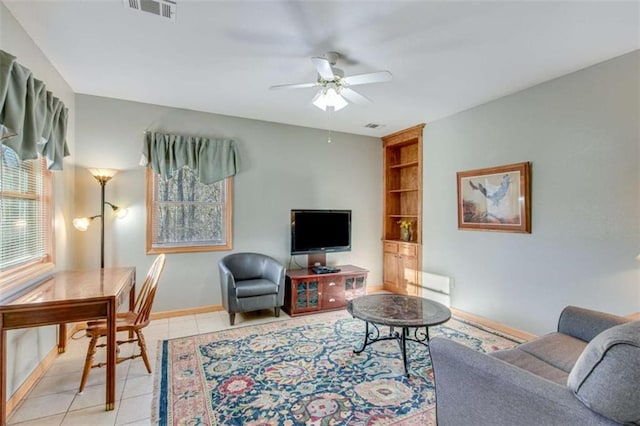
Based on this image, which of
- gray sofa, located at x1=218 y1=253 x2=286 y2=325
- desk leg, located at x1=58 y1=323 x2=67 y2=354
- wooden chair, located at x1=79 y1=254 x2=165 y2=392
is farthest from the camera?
gray sofa, located at x1=218 y1=253 x2=286 y2=325

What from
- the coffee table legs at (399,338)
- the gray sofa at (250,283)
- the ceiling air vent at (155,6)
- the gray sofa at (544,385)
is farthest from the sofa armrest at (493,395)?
the ceiling air vent at (155,6)

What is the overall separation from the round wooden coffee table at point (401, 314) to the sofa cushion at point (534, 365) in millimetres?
605

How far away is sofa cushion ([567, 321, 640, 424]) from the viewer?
1.05 metres

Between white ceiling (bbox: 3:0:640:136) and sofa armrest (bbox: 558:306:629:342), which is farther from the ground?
white ceiling (bbox: 3:0:640:136)

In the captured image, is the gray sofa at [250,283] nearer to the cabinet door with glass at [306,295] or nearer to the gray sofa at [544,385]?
the cabinet door with glass at [306,295]

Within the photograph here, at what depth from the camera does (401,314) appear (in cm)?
266

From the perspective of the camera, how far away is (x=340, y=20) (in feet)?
7.06

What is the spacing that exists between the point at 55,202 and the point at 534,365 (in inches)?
161

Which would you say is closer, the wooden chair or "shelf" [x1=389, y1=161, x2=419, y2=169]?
the wooden chair

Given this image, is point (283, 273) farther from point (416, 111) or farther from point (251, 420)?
point (416, 111)

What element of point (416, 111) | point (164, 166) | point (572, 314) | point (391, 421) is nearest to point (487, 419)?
point (391, 421)

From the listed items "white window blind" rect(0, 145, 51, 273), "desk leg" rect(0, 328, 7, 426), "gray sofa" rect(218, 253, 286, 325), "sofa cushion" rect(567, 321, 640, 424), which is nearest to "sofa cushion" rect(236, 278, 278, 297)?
"gray sofa" rect(218, 253, 286, 325)

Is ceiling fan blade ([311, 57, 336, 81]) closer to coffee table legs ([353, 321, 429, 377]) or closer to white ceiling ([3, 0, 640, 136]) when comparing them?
white ceiling ([3, 0, 640, 136])

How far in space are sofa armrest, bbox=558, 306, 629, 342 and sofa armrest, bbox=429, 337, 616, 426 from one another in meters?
1.14
